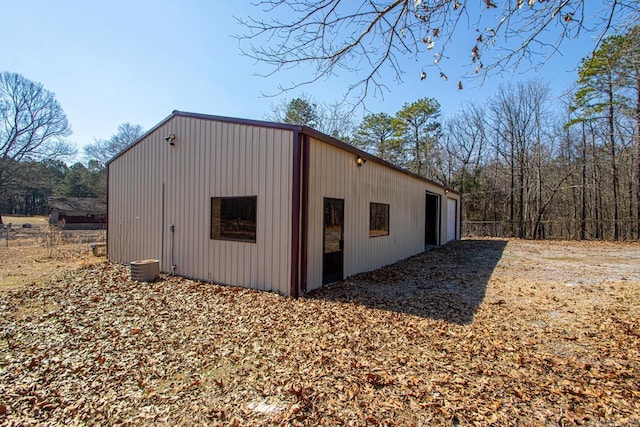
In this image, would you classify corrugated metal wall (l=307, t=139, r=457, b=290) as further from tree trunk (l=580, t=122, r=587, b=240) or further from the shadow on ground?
tree trunk (l=580, t=122, r=587, b=240)

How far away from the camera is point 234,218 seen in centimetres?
629

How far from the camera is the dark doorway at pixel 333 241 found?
20.9 ft

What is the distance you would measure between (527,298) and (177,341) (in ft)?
18.6

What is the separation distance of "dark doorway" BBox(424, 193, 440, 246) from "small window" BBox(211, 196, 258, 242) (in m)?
10.6

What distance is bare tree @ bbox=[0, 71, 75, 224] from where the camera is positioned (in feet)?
73.7

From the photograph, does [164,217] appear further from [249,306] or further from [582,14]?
[582,14]

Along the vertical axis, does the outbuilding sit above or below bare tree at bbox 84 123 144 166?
below

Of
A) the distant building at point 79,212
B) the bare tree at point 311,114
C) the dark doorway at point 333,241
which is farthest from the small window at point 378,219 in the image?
the distant building at point 79,212

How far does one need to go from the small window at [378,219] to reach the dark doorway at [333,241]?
1.55m

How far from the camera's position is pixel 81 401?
8.49 ft

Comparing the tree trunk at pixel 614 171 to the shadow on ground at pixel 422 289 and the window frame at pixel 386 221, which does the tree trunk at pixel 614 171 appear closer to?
the shadow on ground at pixel 422 289

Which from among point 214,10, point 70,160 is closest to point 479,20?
point 214,10

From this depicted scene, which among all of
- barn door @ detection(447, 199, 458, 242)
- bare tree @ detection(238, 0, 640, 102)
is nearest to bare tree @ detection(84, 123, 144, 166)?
barn door @ detection(447, 199, 458, 242)

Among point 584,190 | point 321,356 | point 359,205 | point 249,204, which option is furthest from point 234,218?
point 584,190
